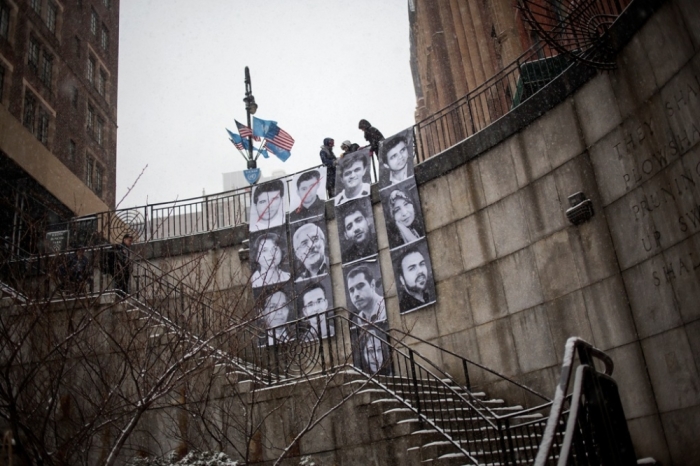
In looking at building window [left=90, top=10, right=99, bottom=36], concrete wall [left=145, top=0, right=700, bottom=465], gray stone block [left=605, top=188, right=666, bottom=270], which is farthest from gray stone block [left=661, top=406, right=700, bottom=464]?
building window [left=90, top=10, right=99, bottom=36]

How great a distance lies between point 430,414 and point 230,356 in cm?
366

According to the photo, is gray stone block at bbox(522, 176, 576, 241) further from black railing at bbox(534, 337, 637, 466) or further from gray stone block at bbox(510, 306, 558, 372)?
black railing at bbox(534, 337, 637, 466)

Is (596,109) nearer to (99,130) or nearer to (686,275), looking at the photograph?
(686,275)

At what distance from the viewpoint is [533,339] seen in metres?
11.4

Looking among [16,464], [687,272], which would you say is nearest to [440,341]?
[687,272]

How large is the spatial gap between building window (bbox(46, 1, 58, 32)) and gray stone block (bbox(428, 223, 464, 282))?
79.9 feet

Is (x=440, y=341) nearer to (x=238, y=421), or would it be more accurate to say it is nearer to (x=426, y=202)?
(x=426, y=202)

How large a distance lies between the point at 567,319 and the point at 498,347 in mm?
1790

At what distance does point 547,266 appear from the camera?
11328 millimetres

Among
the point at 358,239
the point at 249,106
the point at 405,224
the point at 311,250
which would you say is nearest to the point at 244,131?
the point at 249,106

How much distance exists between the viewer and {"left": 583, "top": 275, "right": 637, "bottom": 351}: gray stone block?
9.60 m

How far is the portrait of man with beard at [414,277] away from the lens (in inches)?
529

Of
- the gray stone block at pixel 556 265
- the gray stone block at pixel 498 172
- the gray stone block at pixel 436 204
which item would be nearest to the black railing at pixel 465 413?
the gray stone block at pixel 556 265

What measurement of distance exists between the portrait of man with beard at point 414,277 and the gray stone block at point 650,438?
5.10 metres
